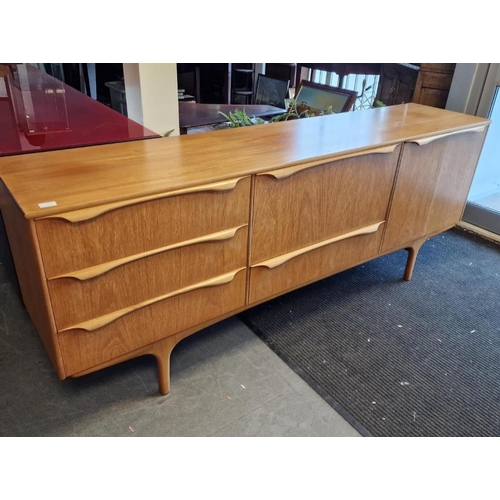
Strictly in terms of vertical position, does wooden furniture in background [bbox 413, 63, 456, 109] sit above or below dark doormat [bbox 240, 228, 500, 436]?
above

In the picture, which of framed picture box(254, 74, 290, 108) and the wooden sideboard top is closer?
the wooden sideboard top

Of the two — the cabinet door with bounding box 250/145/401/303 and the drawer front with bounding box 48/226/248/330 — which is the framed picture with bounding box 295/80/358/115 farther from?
the drawer front with bounding box 48/226/248/330

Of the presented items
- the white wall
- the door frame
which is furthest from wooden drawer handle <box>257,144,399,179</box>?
the white wall

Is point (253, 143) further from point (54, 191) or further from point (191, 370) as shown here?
point (191, 370)

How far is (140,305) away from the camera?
1.26 m

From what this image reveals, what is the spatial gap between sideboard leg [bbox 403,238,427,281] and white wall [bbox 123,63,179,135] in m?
1.49

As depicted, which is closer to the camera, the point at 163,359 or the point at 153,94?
the point at 163,359

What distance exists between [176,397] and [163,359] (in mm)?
169

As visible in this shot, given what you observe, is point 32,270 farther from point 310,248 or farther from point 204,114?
point 204,114

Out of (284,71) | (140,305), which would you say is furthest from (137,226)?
(284,71)

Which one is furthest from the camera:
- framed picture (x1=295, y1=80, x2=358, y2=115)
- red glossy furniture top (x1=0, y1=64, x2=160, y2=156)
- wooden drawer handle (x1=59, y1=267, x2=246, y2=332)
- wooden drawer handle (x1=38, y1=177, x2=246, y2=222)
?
framed picture (x1=295, y1=80, x2=358, y2=115)

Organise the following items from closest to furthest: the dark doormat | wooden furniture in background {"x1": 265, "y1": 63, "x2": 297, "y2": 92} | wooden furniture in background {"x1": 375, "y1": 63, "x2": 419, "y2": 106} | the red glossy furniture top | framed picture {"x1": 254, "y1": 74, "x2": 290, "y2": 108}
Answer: the dark doormat
the red glossy furniture top
wooden furniture in background {"x1": 375, "y1": 63, "x2": 419, "y2": 106}
framed picture {"x1": 254, "y1": 74, "x2": 290, "y2": 108}
wooden furniture in background {"x1": 265, "y1": 63, "x2": 297, "y2": 92}

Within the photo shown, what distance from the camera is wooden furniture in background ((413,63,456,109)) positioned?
2582 mm
